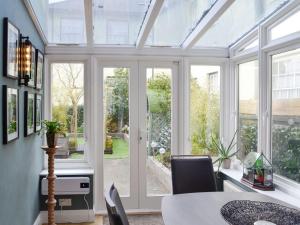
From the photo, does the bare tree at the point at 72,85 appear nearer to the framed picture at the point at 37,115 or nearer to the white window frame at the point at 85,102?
the white window frame at the point at 85,102

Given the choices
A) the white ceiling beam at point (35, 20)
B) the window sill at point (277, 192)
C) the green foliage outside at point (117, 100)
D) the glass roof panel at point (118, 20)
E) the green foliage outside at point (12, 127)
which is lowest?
the window sill at point (277, 192)

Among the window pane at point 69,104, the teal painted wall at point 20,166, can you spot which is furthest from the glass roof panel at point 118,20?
the teal painted wall at point 20,166

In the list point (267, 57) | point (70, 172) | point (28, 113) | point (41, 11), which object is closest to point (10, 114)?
point (28, 113)

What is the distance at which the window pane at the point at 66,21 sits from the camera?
3.26 meters

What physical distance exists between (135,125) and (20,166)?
177 centimetres

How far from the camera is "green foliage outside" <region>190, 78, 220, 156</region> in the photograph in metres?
4.45

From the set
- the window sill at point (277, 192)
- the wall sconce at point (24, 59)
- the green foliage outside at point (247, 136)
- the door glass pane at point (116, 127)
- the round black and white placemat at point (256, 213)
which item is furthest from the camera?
the door glass pane at point (116, 127)

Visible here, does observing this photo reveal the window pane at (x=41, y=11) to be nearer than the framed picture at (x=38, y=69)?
Yes

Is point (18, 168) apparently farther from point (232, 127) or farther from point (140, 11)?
point (232, 127)

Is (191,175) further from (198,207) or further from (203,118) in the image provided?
(203,118)

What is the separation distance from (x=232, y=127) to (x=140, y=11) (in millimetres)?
2085

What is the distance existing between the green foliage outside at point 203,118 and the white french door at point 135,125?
256 mm

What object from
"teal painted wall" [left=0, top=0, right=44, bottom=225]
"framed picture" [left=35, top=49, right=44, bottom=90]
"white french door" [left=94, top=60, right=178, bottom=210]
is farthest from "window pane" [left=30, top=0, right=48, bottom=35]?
"white french door" [left=94, top=60, right=178, bottom=210]

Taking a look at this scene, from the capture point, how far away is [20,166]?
9.42 ft
